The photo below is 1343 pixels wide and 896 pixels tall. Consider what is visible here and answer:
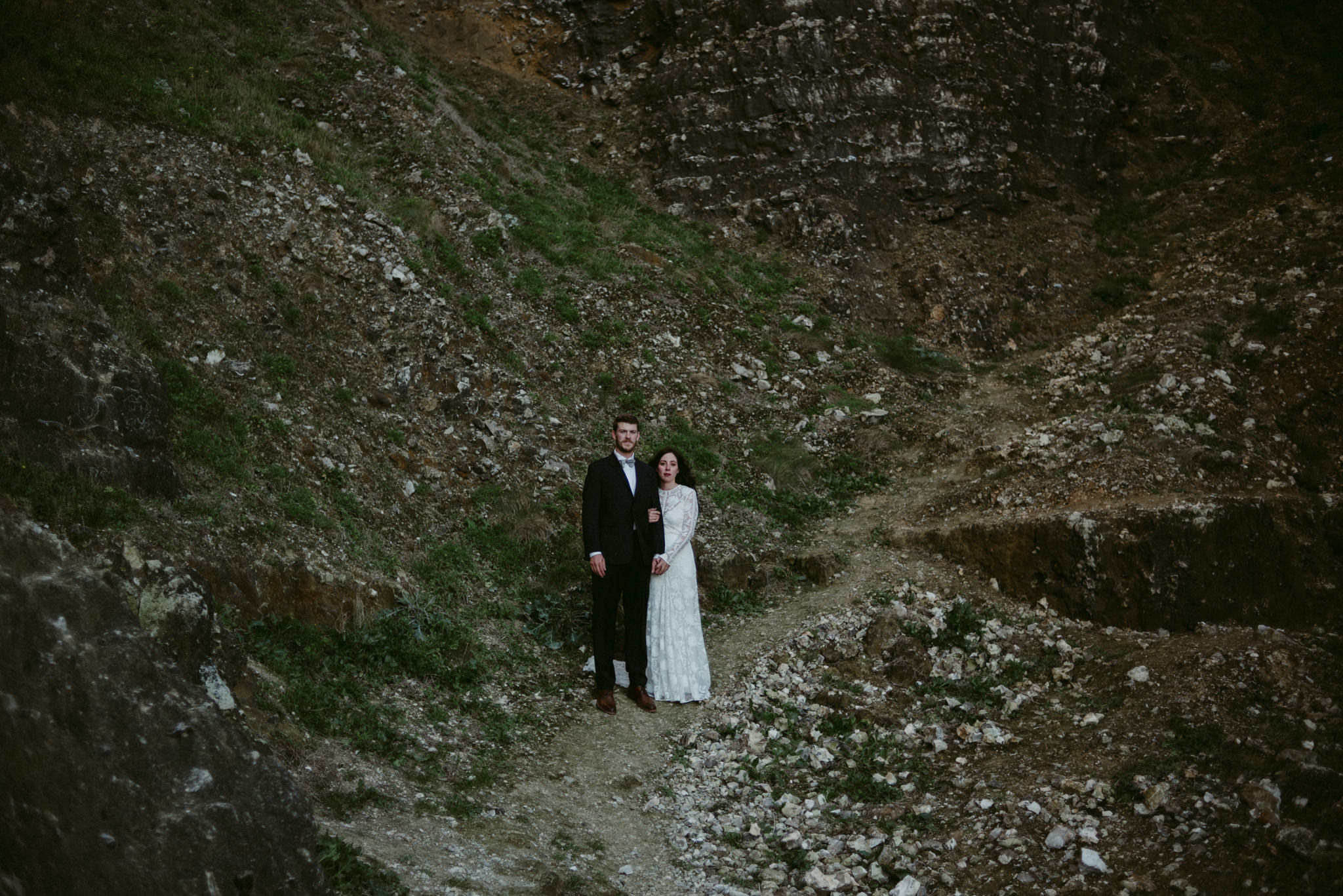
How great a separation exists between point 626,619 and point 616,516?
0.88 m

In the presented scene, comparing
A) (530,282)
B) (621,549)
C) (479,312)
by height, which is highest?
(530,282)

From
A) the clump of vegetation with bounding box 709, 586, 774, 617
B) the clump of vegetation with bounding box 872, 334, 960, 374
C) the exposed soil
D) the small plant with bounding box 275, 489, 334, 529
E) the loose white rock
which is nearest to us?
the exposed soil

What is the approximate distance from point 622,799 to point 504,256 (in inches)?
328

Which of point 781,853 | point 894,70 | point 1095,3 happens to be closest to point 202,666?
point 781,853

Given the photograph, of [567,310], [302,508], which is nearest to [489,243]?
[567,310]

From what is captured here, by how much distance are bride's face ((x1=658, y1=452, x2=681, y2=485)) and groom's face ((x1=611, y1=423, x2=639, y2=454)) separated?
0.36 meters

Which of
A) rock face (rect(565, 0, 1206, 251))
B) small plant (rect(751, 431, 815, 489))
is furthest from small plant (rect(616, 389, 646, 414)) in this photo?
rock face (rect(565, 0, 1206, 251))

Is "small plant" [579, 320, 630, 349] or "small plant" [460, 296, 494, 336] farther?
"small plant" [579, 320, 630, 349]

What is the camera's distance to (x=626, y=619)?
7.15m

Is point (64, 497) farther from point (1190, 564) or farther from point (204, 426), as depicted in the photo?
point (1190, 564)

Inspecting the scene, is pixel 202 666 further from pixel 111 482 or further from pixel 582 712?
pixel 582 712

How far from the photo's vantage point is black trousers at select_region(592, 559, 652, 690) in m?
6.99

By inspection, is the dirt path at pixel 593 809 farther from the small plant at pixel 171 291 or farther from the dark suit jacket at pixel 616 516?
the small plant at pixel 171 291

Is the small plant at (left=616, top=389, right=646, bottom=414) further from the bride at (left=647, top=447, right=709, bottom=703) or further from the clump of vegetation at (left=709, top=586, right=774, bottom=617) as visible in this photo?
the bride at (left=647, top=447, right=709, bottom=703)
